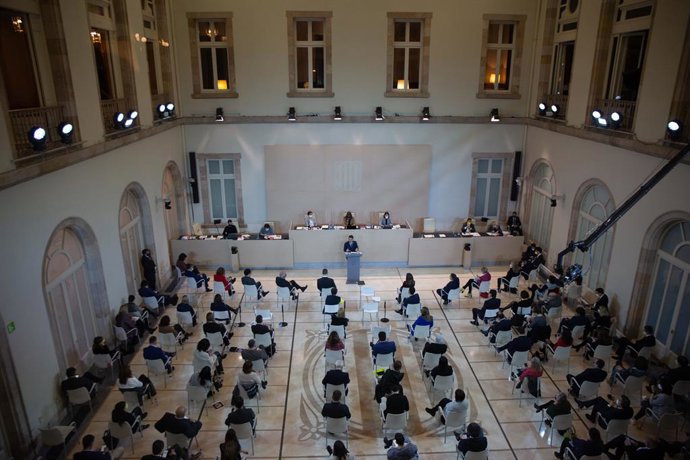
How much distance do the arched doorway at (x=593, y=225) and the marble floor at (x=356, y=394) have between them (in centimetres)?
316

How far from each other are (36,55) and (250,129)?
8.72 meters

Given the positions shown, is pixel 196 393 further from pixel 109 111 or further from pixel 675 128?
pixel 675 128

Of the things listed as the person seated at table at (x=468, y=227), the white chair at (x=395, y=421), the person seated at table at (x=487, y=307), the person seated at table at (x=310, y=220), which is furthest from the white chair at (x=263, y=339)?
the person seated at table at (x=468, y=227)

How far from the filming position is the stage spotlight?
39.9 ft

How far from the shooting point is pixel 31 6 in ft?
31.7

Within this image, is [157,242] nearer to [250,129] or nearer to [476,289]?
[250,129]

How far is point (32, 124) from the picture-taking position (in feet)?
30.6

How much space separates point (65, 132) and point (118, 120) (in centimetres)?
248

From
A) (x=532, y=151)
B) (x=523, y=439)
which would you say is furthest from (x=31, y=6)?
(x=532, y=151)

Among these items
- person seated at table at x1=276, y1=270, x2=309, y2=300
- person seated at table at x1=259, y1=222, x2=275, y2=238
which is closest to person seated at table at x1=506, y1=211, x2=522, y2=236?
person seated at table at x1=276, y1=270, x2=309, y2=300

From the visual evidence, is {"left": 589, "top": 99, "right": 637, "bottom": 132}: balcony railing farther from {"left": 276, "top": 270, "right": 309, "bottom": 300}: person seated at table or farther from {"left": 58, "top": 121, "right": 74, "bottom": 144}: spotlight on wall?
{"left": 58, "top": 121, "right": 74, "bottom": 144}: spotlight on wall

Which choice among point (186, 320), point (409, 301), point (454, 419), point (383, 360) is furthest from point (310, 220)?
point (454, 419)

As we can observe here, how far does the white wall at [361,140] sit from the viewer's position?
18.3 m

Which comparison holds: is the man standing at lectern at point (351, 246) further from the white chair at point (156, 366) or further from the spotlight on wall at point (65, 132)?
the spotlight on wall at point (65, 132)
